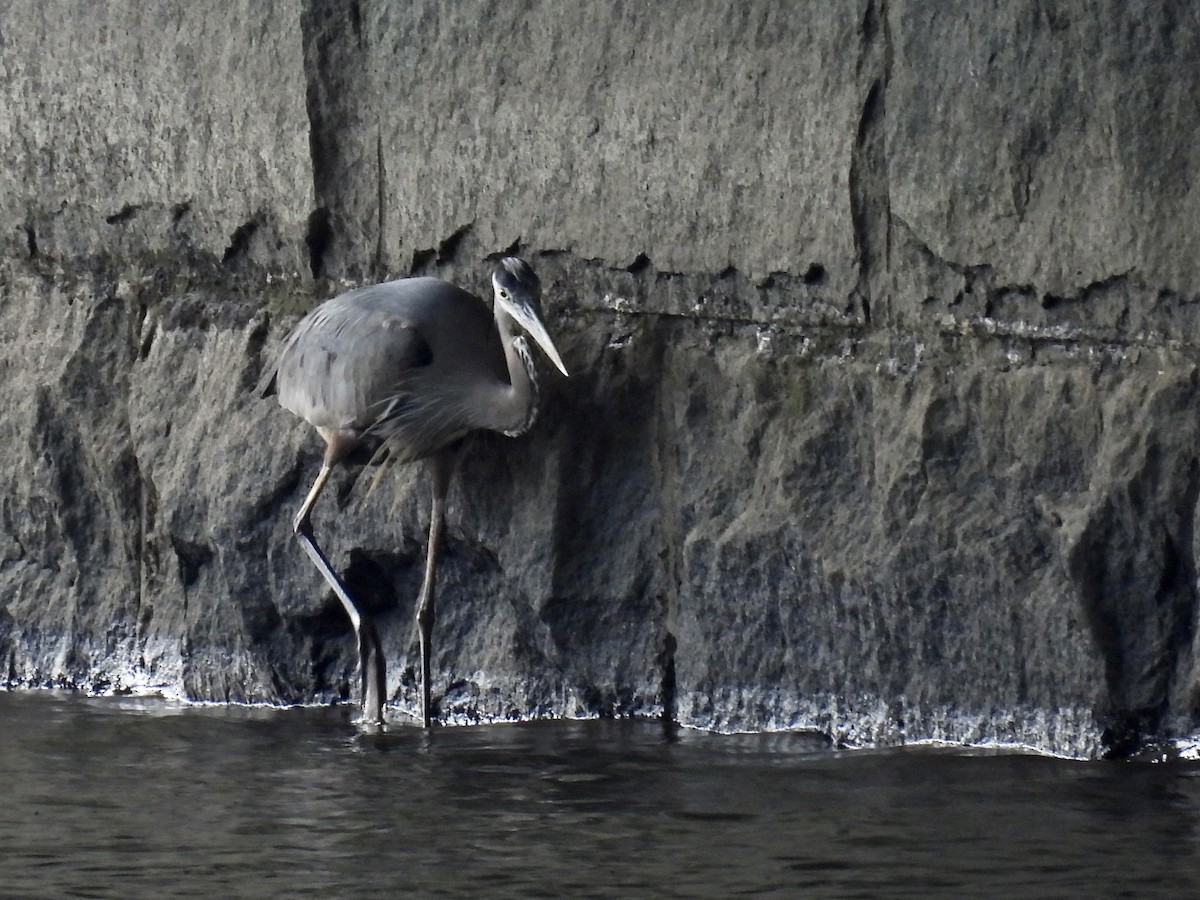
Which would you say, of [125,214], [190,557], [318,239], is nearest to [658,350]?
[318,239]

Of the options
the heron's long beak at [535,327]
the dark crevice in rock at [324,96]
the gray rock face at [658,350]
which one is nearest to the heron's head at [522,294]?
the heron's long beak at [535,327]

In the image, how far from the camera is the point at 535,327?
500cm

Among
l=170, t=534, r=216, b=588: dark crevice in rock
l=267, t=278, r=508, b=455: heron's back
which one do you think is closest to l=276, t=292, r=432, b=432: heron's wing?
l=267, t=278, r=508, b=455: heron's back

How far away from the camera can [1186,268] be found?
Answer: 4430 millimetres

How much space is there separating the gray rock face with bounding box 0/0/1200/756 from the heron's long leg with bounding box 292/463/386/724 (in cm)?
13

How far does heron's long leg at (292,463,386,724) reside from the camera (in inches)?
210

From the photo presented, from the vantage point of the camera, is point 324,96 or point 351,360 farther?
point 324,96

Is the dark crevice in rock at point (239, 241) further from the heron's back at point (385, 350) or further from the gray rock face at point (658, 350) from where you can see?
the heron's back at point (385, 350)

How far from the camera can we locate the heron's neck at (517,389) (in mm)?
5094

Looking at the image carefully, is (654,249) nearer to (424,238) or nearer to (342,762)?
(424,238)

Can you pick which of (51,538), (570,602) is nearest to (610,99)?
(570,602)

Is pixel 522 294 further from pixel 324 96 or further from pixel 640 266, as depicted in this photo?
pixel 324 96

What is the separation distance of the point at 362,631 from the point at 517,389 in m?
0.69

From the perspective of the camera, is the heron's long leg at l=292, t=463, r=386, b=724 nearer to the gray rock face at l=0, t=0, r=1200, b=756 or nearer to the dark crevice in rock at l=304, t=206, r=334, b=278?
the gray rock face at l=0, t=0, r=1200, b=756
